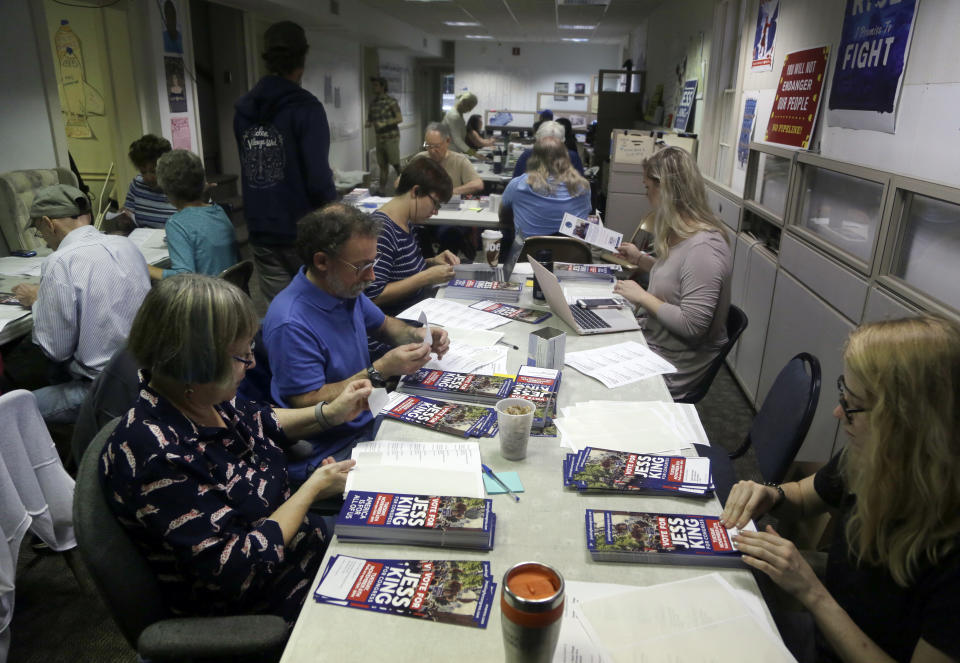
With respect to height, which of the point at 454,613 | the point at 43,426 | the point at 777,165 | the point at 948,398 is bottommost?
the point at 43,426

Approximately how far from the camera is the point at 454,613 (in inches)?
40.1

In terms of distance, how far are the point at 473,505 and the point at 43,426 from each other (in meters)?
1.44

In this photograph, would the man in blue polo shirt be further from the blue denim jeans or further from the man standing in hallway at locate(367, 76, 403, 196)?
the man standing in hallway at locate(367, 76, 403, 196)

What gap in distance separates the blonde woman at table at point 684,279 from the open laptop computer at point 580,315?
0.36 ft

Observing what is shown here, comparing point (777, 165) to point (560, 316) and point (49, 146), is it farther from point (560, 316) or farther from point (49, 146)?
point (49, 146)

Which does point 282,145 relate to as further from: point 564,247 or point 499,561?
point 499,561

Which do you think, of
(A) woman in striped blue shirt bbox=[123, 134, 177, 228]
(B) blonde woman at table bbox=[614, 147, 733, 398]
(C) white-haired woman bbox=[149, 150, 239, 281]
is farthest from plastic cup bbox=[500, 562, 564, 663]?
(A) woman in striped blue shirt bbox=[123, 134, 177, 228]

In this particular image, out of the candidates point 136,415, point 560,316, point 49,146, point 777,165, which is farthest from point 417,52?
point 136,415

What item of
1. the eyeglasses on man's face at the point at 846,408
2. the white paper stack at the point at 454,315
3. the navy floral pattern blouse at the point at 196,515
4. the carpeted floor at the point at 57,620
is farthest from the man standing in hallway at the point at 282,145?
the eyeglasses on man's face at the point at 846,408

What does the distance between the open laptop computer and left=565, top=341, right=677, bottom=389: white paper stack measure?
6.9 inches

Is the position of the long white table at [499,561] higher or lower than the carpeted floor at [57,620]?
higher

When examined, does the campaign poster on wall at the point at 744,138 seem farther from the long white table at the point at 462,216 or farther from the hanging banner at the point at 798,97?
the long white table at the point at 462,216

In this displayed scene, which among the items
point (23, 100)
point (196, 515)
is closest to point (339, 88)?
point (23, 100)

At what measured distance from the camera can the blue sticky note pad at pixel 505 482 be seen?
1358 mm
